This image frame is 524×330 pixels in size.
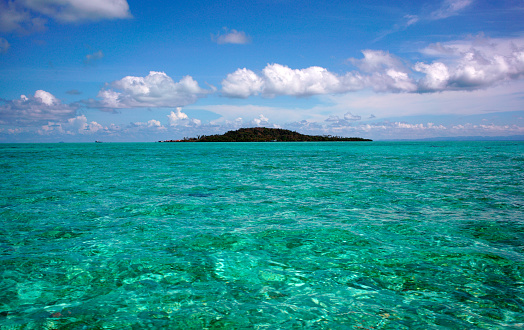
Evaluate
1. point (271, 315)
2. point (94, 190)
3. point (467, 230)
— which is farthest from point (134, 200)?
point (467, 230)

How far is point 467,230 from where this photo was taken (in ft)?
37.0

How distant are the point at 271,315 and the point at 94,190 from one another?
18181 mm

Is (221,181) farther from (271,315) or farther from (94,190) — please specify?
(271,315)

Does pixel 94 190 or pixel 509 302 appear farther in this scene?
pixel 94 190

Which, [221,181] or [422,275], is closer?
[422,275]

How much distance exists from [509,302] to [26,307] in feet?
32.5

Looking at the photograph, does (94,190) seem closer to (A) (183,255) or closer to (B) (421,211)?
(A) (183,255)

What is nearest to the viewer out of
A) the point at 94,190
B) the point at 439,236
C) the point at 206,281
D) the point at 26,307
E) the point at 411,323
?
the point at 411,323

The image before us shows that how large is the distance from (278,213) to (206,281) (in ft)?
22.6

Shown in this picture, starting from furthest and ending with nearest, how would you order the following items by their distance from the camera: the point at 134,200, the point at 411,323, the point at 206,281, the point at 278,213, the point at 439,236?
the point at 134,200, the point at 278,213, the point at 439,236, the point at 206,281, the point at 411,323

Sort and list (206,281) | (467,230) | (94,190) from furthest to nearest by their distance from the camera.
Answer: (94,190), (467,230), (206,281)

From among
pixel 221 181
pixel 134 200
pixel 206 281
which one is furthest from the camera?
pixel 221 181

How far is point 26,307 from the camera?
633cm

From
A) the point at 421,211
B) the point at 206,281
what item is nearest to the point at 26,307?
the point at 206,281
